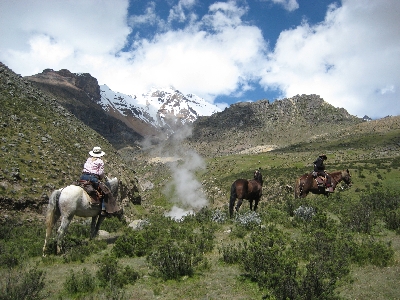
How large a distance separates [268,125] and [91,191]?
4490 inches

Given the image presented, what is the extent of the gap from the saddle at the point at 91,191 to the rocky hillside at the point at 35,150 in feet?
30.1

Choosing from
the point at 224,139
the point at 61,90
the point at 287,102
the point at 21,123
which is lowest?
the point at 21,123

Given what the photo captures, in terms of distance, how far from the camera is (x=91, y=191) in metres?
10.2

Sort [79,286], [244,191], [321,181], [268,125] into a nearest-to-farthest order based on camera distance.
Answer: [79,286], [244,191], [321,181], [268,125]

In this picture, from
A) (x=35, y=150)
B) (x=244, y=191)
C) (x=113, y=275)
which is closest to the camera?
(x=113, y=275)

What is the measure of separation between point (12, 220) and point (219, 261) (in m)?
12.8

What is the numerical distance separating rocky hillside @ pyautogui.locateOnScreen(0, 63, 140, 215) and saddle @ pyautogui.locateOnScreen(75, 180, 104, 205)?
30.1 ft

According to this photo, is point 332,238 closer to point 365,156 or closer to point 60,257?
point 60,257

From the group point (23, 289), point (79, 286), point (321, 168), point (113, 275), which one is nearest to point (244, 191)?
point (321, 168)

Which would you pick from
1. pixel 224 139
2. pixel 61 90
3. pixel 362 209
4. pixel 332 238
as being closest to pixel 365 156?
pixel 362 209

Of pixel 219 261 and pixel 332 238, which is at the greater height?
pixel 332 238

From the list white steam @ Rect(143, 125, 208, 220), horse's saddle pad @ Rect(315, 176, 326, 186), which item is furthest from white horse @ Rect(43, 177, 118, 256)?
horse's saddle pad @ Rect(315, 176, 326, 186)

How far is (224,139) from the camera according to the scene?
120562 millimetres

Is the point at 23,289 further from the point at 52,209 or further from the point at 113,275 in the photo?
the point at 52,209
